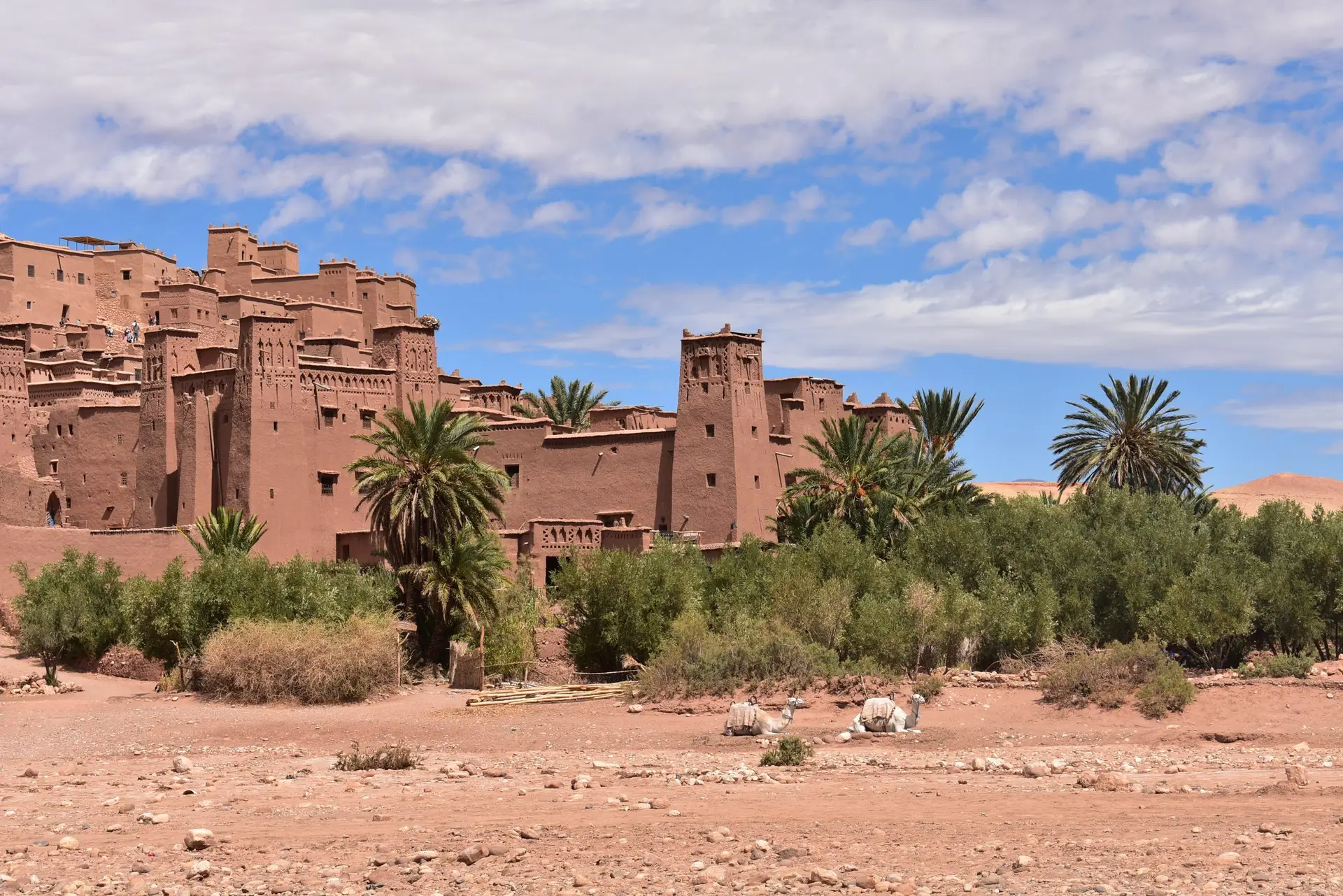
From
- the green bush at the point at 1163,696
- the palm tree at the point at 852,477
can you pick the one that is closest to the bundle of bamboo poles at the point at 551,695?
the green bush at the point at 1163,696

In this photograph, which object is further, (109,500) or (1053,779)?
(109,500)

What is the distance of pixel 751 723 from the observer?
22516mm

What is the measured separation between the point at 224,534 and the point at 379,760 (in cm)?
1722

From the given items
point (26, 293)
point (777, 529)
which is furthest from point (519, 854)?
point (26, 293)

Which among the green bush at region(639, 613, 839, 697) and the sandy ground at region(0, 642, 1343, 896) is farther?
the green bush at region(639, 613, 839, 697)

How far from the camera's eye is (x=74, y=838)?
1467 cm

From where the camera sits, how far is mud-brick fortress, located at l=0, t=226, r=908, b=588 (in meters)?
42.0

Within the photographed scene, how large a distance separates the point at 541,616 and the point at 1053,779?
1849 centimetres

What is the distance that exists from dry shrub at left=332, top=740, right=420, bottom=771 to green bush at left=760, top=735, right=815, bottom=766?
14.3 feet

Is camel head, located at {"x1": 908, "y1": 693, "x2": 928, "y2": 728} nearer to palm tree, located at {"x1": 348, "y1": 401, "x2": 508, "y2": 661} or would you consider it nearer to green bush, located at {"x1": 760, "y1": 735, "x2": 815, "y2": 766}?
green bush, located at {"x1": 760, "y1": 735, "x2": 815, "y2": 766}

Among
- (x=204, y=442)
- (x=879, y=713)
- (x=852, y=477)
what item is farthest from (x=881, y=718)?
(x=204, y=442)

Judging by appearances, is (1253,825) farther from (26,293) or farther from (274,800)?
(26,293)

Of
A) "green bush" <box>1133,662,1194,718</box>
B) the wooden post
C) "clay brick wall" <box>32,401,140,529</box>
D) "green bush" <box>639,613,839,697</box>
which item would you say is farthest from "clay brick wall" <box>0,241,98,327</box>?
"green bush" <box>1133,662,1194,718</box>

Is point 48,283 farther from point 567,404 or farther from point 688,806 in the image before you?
point 688,806
